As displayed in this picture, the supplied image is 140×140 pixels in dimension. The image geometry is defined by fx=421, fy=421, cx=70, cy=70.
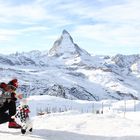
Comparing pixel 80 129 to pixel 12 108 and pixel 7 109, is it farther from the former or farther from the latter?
→ pixel 7 109

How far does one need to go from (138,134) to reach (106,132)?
4.74 feet

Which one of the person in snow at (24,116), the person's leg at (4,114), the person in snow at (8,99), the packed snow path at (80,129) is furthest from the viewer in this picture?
the person's leg at (4,114)

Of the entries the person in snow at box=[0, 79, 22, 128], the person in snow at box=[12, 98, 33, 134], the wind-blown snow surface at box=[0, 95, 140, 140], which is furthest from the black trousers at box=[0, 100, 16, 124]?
the wind-blown snow surface at box=[0, 95, 140, 140]

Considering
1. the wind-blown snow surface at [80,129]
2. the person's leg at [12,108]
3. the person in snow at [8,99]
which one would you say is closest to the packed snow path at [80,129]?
the wind-blown snow surface at [80,129]

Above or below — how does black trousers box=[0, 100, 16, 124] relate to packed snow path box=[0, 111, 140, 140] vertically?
above

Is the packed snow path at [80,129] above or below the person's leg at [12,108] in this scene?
below

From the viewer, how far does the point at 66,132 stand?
16.0 m

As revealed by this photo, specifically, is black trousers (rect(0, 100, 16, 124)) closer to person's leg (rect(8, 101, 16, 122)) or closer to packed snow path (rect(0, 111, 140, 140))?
person's leg (rect(8, 101, 16, 122))

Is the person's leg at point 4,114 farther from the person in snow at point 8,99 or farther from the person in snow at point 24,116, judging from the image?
the person in snow at point 24,116

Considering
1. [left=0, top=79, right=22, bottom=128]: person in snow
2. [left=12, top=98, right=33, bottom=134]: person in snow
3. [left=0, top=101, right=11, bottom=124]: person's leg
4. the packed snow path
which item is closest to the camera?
the packed snow path

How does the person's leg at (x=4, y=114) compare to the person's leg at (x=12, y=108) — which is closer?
the person's leg at (x=12, y=108)

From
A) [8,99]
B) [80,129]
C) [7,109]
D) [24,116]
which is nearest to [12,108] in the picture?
[7,109]

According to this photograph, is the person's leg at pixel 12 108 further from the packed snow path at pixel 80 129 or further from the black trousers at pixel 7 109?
the packed snow path at pixel 80 129

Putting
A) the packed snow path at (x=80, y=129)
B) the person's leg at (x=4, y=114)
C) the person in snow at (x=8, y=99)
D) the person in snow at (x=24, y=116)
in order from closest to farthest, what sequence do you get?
1. the packed snow path at (x=80, y=129)
2. the person in snow at (x=24, y=116)
3. the person in snow at (x=8, y=99)
4. the person's leg at (x=4, y=114)
